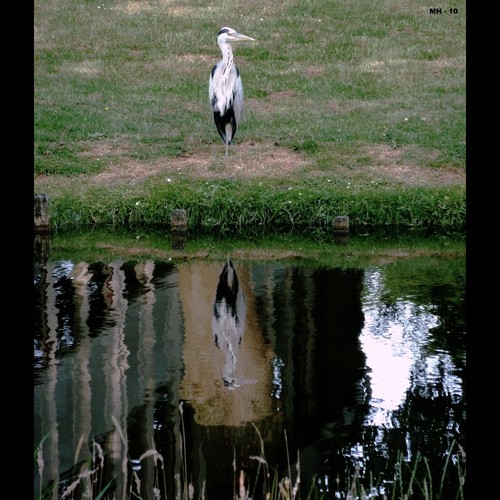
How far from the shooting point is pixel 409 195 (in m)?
12.3

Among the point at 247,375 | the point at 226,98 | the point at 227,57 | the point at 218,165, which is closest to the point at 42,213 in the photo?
the point at 218,165

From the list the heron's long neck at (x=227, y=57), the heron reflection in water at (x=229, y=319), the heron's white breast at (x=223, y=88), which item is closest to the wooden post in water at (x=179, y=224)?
the heron reflection in water at (x=229, y=319)

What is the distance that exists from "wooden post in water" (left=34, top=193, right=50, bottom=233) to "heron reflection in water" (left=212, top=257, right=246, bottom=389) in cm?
267

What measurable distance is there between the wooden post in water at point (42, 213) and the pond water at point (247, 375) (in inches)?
41.3

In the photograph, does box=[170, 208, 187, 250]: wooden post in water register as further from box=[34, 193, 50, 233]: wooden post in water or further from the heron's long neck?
the heron's long neck

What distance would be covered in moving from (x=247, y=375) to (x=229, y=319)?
164 centimetres

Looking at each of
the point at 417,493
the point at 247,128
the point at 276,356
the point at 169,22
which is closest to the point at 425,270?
the point at 276,356

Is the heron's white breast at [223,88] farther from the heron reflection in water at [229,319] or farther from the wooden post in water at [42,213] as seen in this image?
the heron reflection in water at [229,319]

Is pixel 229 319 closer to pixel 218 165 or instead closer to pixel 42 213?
pixel 42 213

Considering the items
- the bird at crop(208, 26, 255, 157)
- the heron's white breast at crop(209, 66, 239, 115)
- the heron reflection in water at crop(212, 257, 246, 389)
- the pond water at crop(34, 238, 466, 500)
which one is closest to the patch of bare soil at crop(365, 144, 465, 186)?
the bird at crop(208, 26, 255, 157)

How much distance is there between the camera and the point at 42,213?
38.1 ft
